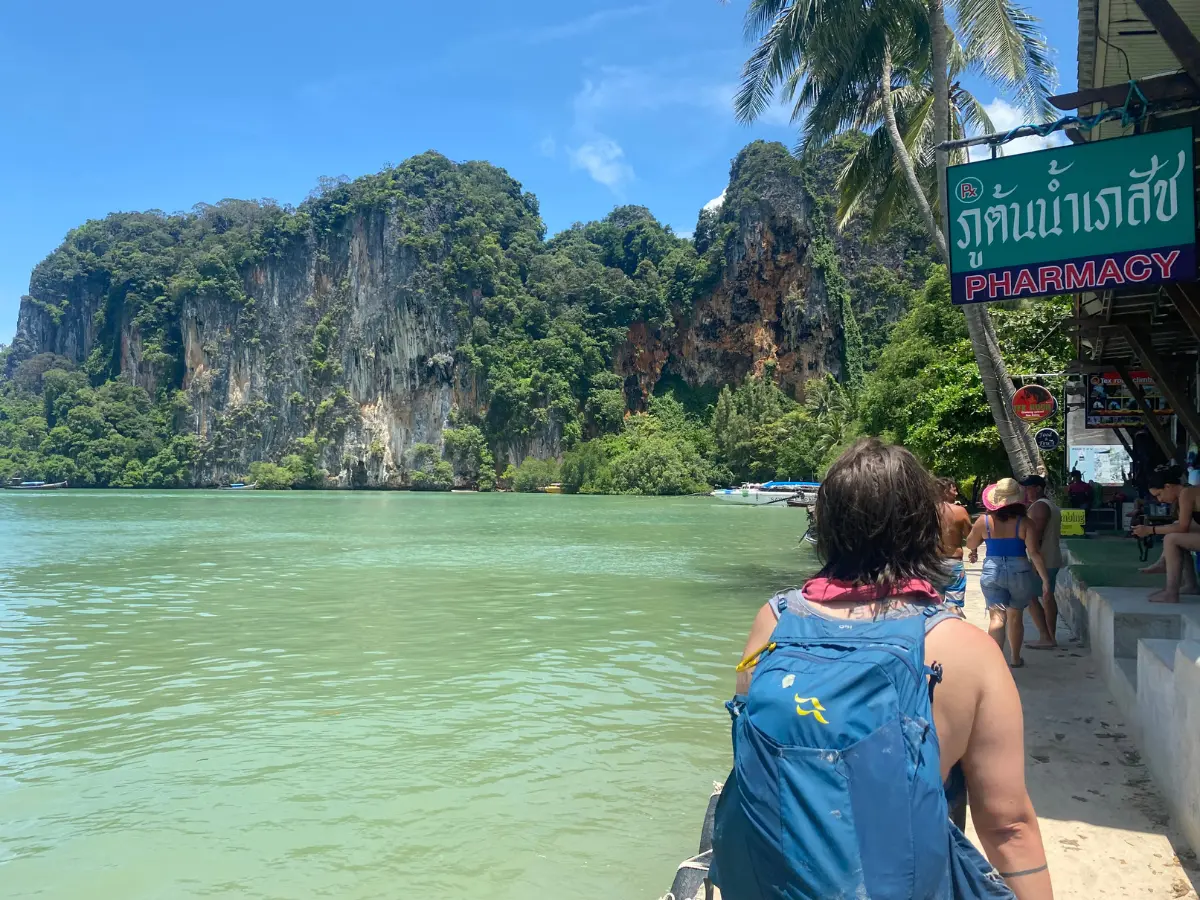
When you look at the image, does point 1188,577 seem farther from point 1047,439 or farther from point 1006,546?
point 1047,439

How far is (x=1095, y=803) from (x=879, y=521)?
339 centimetres

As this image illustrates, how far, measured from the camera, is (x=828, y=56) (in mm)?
12828

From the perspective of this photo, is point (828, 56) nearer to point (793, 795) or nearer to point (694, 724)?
point (694, 724)

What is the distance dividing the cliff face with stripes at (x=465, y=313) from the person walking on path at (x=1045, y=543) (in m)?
61.3

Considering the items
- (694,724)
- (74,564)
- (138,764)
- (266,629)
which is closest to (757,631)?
(694,724)

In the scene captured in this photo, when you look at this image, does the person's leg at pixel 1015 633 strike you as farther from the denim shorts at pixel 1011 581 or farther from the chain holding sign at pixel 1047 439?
the chain holding sign at pixel 1047 439

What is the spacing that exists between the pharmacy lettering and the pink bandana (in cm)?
368

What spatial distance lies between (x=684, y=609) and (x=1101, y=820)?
838 cm

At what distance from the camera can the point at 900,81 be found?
16.3 metres

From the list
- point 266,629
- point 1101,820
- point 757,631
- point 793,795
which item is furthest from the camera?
point 266,629

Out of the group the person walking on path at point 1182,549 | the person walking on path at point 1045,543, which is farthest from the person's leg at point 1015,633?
the person walking on path at point 1182,549

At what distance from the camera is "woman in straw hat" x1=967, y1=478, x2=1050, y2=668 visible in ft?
21.6

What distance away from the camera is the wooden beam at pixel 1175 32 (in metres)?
4.51

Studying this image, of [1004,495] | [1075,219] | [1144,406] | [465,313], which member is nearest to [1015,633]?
[1004,495]
